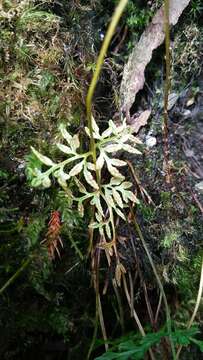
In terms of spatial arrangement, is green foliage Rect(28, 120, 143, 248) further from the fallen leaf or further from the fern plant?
the fallen leaf

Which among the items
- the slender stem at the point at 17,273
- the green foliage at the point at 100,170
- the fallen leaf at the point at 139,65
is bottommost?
the slender stem at the point at 17,273

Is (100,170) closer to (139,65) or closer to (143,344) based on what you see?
(139,65)

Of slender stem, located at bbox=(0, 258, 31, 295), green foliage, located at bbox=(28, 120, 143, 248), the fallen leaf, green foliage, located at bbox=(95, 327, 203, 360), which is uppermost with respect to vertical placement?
the fallen leaf

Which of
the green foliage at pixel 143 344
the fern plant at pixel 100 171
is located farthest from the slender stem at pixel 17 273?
the green foliage at pixel 143 344

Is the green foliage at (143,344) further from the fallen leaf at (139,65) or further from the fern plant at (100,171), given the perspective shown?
the fallen leaf at (139,65)

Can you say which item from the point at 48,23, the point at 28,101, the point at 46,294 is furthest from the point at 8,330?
the point at 48,23

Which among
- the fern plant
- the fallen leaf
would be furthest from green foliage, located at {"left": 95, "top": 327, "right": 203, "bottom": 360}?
the fallen leaf

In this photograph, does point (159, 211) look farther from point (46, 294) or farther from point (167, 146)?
point (46, 294)

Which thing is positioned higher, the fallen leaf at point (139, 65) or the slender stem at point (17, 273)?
the fallen leaf at point (139, 65)
